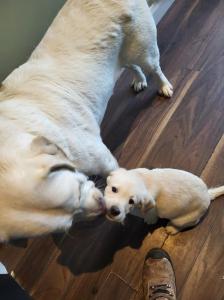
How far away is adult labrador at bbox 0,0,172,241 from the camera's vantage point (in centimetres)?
133

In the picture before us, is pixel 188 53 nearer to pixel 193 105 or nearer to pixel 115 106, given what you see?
pixel 193 105

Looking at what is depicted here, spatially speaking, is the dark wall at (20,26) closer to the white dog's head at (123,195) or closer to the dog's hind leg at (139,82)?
the dog's hind leg at (139,82)

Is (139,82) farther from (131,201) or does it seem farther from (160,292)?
(160,292)

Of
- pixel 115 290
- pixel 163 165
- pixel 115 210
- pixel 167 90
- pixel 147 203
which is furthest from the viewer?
pixel 167 90

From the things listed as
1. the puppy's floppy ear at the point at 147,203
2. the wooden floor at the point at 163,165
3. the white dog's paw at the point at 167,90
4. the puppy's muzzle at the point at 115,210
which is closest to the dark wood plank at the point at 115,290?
the wooden floor at the point at 163,165

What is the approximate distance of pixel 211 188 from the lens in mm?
2225

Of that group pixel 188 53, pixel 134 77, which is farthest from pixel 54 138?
pixel 188 53

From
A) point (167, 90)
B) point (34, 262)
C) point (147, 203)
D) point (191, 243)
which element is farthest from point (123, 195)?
point (167, 90)

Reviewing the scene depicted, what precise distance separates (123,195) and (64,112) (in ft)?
1.73

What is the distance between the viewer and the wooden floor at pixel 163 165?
6.98 ft

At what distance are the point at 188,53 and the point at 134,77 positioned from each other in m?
0.48

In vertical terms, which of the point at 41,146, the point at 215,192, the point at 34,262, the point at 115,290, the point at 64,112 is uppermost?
the point at 41,146

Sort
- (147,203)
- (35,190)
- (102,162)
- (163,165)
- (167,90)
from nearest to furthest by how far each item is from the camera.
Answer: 1. (35,190)
2. (147,203)
3. (102,162)
4. (163,165)
5. (167,90)

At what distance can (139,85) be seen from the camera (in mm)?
2742
